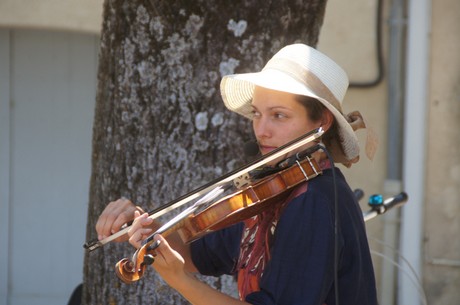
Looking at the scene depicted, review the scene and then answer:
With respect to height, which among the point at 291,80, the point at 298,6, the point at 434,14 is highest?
the point at 434,14

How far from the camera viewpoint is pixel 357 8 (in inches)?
257

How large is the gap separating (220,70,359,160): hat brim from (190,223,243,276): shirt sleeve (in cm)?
37

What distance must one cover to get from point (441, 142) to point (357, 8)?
1.00 meters

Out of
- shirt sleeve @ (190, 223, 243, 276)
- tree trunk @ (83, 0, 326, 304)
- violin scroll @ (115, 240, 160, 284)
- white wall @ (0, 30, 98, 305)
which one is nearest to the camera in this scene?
violin scroll @ (115, 240, 160, 284)

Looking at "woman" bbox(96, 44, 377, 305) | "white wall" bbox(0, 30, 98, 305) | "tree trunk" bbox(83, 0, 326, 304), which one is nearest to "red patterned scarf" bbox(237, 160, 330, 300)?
"woman" bbox(96, 44, 377, 305)

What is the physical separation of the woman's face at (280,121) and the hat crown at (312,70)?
0.06 m

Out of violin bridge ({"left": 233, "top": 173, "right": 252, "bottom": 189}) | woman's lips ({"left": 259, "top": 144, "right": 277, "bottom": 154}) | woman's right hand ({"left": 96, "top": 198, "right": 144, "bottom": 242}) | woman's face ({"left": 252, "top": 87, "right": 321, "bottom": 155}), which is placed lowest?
woman's right hand ({"left": 96, "top": 198, "right": 144, "bottom": 242})

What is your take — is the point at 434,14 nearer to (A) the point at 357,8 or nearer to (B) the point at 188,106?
(A) the point at 357,8

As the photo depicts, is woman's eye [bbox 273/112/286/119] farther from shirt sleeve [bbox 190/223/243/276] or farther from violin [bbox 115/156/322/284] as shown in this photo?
shirt sleeve [bbox 190/223/243/276]

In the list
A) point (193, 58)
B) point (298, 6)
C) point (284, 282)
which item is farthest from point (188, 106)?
point (284, 282)

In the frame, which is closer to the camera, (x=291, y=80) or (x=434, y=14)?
(x=291, y=80)

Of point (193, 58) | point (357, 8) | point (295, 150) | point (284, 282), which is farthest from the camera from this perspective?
point (357, 8)

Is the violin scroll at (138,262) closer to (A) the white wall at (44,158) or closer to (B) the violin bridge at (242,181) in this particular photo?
(B) the violin bridge at (242,181)

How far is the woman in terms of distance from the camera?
7.98 feet
